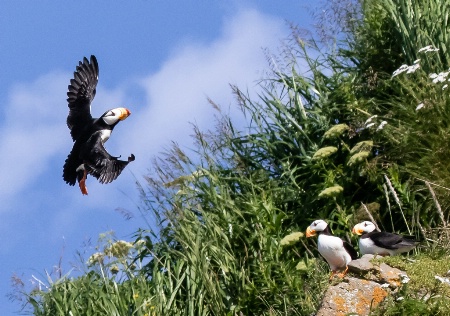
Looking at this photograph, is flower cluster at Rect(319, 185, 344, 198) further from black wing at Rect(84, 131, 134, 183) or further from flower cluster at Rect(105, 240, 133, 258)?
black wing at Rect(84, 131, 134, 183)

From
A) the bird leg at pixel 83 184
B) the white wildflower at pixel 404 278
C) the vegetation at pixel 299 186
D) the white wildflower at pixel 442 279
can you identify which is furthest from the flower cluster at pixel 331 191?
the bird leg at pixel 83 184

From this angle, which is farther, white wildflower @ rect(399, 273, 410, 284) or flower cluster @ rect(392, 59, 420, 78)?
flower cluster @ rect(392, 59, 420, 78)

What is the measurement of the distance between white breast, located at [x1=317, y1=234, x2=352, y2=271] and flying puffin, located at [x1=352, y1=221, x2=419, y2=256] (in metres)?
0.24

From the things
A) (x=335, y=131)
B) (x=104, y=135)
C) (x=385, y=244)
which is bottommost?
(x=385, y=244)

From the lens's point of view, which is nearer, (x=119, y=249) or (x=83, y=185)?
(x=119, y=249)

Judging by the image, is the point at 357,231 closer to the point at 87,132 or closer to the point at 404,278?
the point at 404,278

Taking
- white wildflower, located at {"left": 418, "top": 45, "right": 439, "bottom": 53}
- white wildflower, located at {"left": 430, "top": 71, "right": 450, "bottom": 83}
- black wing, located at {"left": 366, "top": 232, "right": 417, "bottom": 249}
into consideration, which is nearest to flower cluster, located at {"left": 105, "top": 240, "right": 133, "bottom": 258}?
black wing, located at {"left": 366, "top": 232, "right": 417, "bottom": 249}

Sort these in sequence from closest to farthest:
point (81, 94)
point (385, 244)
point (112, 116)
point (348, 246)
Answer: point (385, 244) → point (348, 246) → point (112, 116) → point (81, 94)

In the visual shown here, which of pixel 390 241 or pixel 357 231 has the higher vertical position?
pixel 357 231

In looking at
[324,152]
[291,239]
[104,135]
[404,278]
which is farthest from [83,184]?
[404,278]

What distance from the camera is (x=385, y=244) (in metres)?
8.43

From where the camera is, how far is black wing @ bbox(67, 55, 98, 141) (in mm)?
11750

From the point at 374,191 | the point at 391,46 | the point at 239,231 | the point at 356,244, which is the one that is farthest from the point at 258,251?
the point at 391,46

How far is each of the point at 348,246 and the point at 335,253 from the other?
0.36 meters
